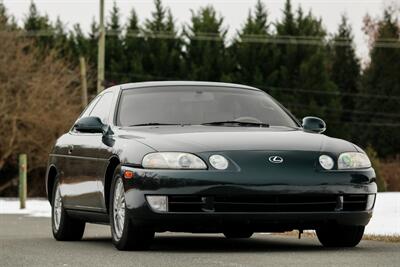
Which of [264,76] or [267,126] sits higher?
[267,126]

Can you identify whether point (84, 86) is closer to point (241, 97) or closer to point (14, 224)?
point (14, 224)

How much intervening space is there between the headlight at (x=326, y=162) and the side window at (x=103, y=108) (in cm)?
249

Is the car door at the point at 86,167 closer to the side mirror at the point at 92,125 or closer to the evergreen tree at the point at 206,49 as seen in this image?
the side mirror at the point at 92,125

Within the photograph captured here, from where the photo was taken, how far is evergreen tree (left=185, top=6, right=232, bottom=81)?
80562 mm

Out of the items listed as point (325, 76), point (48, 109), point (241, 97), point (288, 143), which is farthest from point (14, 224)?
point (325, 76)

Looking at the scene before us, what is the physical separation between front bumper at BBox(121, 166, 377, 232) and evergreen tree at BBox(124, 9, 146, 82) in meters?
69.5

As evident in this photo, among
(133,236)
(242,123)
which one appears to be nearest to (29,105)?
(242,123)

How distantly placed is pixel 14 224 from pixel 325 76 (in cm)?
6461

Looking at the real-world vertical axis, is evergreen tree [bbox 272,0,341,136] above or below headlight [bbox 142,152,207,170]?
below

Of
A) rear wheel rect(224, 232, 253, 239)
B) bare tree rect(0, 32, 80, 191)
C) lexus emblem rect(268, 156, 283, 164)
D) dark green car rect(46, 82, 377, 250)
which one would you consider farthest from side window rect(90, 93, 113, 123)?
bare tree rect(0, 32, 80, 191)

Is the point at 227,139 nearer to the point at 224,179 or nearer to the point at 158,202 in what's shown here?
the point at 224,179

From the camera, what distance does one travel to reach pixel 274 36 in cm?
8331

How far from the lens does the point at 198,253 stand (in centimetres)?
1036

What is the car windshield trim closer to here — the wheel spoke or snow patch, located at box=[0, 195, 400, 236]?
the wheel spoke
